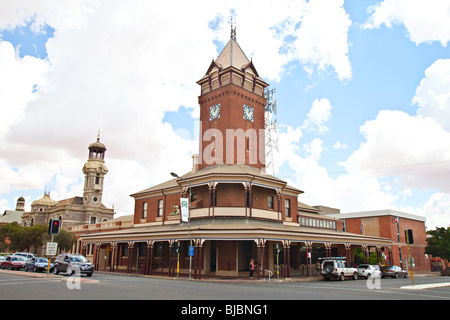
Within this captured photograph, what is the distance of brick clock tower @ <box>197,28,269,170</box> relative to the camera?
40.3 metres

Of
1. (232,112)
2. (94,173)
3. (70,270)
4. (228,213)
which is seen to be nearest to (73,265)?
(70,270)

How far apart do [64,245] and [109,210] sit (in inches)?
1052

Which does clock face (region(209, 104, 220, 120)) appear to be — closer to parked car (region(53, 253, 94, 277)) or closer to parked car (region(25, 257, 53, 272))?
parked car (region(53, 253, 94, 277))

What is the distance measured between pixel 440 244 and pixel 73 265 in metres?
51.8

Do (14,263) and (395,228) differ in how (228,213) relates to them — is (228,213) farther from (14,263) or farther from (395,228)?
(395,228)

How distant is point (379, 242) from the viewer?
4269 centimetres

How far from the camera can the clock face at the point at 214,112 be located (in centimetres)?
4218

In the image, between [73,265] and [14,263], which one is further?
[14,263]

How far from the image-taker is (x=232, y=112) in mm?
40719

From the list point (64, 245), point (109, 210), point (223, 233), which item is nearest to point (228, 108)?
point (223, 233)

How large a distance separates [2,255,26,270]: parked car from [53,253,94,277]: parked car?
835cm

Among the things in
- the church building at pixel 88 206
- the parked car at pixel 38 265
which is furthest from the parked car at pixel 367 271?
the church building at pixel 88 206

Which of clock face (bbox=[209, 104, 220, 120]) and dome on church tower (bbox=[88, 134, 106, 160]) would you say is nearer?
clock face (bbox=[209, 104, 220, 120])

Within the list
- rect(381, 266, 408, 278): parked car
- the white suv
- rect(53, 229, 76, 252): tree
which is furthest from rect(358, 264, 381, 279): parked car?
rect(53, 229, 76, 252): tree
